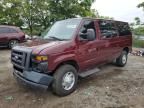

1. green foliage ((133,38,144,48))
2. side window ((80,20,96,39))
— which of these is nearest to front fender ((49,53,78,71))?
side window ((80,20,96,39))

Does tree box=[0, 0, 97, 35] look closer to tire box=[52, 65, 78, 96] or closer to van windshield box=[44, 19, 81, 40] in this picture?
van windshield box=[44, 19, 81, 40]

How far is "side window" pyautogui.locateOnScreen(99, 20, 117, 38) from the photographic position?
6762 mm

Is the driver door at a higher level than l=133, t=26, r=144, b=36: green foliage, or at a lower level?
lower

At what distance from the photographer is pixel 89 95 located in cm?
545

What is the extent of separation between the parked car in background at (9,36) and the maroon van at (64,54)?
871cm

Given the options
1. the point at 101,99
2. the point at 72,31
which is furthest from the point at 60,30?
the point at 101,99

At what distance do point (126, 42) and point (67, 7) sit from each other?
13.4 meters

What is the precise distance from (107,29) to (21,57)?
321cm

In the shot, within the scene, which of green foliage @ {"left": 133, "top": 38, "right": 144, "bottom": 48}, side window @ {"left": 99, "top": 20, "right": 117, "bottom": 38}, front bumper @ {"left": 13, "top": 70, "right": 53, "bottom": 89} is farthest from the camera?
green foliage @ {"left": 133, "top": 38, "right": 144, "bottom": 48}

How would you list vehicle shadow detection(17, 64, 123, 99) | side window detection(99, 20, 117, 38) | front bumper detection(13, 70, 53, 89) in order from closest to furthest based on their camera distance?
front bumper detection(13, 70, 53, 89) < vehicle shadow detection(17, 64, 123, 99) < side window detection(99, 20, 117, 38)

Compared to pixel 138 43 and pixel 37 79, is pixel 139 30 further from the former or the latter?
pixel 37 79

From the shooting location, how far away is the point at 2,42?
14.3 metres

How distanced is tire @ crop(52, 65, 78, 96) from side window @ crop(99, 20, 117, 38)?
1850mm

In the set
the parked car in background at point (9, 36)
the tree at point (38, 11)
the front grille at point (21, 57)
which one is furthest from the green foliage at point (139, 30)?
the front grille at point (21, 57)
